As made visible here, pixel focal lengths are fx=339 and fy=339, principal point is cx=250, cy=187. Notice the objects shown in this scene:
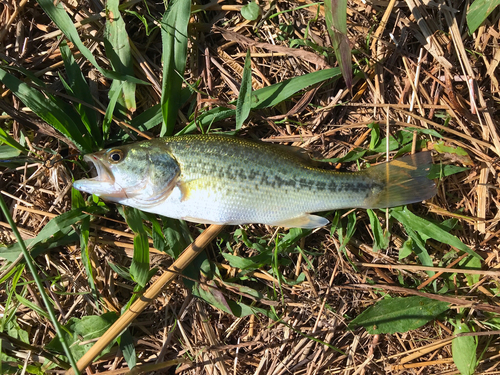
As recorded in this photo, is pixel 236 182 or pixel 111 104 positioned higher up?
pixel 111 104

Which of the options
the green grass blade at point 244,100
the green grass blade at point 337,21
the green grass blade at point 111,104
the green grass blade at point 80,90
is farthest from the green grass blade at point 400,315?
the green grass blade at point 80,90

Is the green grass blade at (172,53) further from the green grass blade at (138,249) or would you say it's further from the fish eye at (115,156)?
the green grass blade at (138,249)

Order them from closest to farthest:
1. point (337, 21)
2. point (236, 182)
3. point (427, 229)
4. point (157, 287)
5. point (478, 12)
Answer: point (337, 21), point (478, 12), point (236, 182), point (427, 229), point (157, 287)

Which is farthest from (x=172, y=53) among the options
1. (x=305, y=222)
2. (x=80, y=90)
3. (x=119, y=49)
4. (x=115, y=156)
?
(x=305, y=222)

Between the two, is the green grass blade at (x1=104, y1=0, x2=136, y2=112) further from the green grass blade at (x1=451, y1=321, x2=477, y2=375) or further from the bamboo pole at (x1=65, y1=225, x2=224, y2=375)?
the green grass blade at (x1=451, y1=321, x2=477, y2=375)

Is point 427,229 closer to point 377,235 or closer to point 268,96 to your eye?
point 377,235
